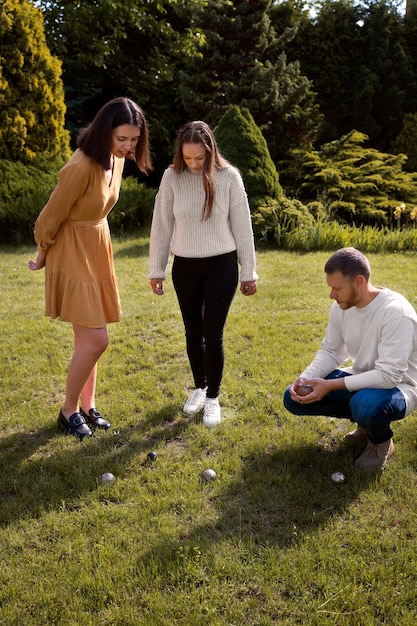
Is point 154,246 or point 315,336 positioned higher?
point 154,246

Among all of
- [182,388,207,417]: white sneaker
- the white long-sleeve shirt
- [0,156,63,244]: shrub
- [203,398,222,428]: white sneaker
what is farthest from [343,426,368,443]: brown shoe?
[0,156,63,244]: shrub

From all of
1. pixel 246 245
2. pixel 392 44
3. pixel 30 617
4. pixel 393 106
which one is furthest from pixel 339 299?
pixel 392 44

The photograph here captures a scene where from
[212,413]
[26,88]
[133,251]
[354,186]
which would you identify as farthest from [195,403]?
[26,88]

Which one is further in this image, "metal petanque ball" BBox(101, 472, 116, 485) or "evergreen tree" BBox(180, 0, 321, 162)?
"evergreen tree" BBox(180, 0, 321, 162)

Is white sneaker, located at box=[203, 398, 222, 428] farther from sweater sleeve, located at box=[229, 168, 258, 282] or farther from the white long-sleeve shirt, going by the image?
sweater sleeve, located at box=[229, 168, 258, 282]

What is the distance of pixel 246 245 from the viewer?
11.0ft

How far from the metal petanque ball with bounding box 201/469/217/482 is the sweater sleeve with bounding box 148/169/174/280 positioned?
1179 mm

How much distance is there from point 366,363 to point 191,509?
3.79ft

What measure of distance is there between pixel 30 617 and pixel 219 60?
31.5 feet

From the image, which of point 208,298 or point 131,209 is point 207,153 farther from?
point 131,209

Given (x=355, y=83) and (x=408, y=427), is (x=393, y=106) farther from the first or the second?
(x=408, y=427)

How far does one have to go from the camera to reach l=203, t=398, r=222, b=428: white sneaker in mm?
3490

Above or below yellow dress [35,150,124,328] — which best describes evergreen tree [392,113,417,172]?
above

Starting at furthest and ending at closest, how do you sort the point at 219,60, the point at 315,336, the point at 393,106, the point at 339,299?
the point at 393,106 → the point at 219,60 → the point at 315,336 → the point at 339,299
